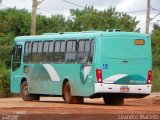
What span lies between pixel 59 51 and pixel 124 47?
342cm

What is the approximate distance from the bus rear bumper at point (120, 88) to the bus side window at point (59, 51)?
2.99m

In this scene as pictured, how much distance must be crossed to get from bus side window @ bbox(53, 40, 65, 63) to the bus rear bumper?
9.82 feet

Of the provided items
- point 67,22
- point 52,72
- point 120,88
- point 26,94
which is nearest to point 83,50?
point 120,88

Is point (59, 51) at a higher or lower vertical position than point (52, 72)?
higher

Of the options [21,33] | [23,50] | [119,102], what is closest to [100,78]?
[119,102]

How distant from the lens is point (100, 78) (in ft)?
97.1

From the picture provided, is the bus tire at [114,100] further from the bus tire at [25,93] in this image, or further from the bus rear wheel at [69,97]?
the bus tire at [25,93]

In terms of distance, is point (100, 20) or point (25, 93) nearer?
point (25, 93)

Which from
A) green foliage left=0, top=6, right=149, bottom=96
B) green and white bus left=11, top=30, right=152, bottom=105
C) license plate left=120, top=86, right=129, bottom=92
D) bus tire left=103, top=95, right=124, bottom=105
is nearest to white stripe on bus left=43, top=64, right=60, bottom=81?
green and white bus left=11, top=30, right=152, bottom=105

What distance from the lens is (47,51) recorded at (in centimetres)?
3309

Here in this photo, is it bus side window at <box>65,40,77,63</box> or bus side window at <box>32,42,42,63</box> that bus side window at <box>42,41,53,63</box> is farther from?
bus side window at <box>65,40,77,63</box>

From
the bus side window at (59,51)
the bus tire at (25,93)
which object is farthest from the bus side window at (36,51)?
the bus tire at (25,93)

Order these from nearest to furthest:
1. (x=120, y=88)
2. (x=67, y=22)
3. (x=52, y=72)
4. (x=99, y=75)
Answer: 1. (x=99, y=75)
2. (x=120, y=88)
3. (x=52, y=72)
4. (x=67, y=22)

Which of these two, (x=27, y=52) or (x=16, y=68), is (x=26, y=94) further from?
(x=27, y=52)
